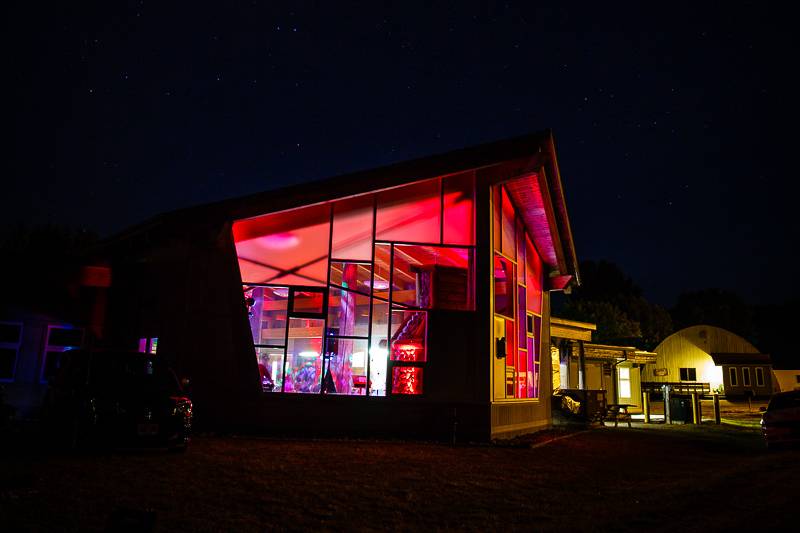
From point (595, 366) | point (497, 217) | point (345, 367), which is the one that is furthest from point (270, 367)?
point (595, 366)

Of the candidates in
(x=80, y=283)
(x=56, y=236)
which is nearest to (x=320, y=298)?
(x=80, y=283)

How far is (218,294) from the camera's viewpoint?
41.9ft

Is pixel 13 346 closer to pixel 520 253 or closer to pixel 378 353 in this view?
pixel 378 353

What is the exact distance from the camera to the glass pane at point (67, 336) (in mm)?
16000

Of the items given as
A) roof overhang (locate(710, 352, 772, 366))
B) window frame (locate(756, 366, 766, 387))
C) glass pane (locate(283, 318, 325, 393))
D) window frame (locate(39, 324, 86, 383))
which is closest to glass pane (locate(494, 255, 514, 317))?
glass pane (locate(283, 318, 325, 393))

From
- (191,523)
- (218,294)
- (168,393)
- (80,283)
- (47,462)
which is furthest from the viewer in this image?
(80,283)

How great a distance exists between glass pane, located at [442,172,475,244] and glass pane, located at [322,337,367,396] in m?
3.20

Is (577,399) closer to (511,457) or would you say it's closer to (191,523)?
(511,457)

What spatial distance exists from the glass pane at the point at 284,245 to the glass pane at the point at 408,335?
1.94 m

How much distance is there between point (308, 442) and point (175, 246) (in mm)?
5604

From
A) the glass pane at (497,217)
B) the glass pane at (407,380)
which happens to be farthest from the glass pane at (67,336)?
the glass pane at (497,217)

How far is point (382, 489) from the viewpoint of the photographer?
7.30 metres

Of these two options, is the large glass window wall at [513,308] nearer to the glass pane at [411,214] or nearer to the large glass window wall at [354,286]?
the large glass window wall at [354,286]

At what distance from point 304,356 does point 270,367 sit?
0.76m
